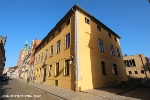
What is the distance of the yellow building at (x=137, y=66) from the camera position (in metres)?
33.0

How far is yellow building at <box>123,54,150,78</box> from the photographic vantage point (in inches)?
1297

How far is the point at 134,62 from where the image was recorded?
117 ft


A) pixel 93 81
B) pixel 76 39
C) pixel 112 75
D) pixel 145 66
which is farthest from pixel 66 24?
pixel 145 66

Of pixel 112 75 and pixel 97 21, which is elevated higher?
pixel 97 21

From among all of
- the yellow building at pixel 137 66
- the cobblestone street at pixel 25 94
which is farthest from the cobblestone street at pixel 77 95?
the yellow building at pixel 137 66

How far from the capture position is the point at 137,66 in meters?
34.7

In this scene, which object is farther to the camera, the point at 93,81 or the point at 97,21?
the point at 97,21

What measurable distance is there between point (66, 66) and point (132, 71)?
109ft

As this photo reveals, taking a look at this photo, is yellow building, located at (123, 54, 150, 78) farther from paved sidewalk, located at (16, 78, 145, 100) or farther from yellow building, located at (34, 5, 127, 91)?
paved sidewalk, located at (16, 78, 145, 100)

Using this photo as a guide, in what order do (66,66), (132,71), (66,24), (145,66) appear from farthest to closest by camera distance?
(132,71) < (145,66) < (66,24) < (66,66)

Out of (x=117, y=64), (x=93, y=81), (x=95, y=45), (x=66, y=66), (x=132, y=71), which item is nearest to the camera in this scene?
(x=93, y=81)

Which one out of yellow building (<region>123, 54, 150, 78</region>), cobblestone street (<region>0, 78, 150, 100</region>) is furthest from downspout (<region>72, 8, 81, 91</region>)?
yellow building (<region>123, 54, 150, 78</region>)

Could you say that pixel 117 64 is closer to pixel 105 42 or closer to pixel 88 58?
pixel 105 42

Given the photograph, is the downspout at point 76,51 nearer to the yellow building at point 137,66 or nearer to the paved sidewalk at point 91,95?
the paved sidewalk at point 91,95
